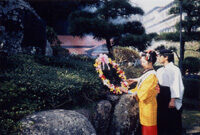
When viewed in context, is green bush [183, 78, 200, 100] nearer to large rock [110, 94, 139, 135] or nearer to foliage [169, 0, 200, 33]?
foliage [169, 0, 200, 33]

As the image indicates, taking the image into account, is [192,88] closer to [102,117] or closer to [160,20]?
[102,117]

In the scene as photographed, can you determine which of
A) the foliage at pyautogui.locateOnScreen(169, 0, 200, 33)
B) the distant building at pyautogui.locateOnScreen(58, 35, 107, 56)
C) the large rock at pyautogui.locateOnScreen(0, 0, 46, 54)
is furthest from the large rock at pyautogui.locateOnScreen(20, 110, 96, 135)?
the distant building at pyautogui.locateOnScreen(58, 35, 107, 56)

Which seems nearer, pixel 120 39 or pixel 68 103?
pixel 68 103

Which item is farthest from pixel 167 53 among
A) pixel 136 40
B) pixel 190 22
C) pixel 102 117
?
pixel 190 22

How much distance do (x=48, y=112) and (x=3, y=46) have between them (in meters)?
3.62

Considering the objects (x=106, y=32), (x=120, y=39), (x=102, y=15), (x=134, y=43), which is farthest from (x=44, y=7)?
(x=134, y=43)

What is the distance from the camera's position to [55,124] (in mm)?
2789

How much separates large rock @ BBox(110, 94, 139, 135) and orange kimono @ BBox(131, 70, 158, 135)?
0.58 meters

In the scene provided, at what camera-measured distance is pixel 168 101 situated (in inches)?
166

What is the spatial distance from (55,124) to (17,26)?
4492mm

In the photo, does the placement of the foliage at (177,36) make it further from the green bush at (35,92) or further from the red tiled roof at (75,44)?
the red tiled roof at (75,44)

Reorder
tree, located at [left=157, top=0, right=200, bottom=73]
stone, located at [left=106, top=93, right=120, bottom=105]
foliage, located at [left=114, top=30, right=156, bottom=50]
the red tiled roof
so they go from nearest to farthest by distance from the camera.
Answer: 1. stone, located at [left=106, top=93, right=120, bottom=105]
2. foliage, located at [left=114, top=30, right=156, bottom=50]
3. tree, located at [left=157, top=0, right=200, bottom=73]
4. the red tiled roof

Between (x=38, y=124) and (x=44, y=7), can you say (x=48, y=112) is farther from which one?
(x=44, y=7)

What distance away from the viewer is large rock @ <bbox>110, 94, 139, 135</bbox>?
14.0ft
